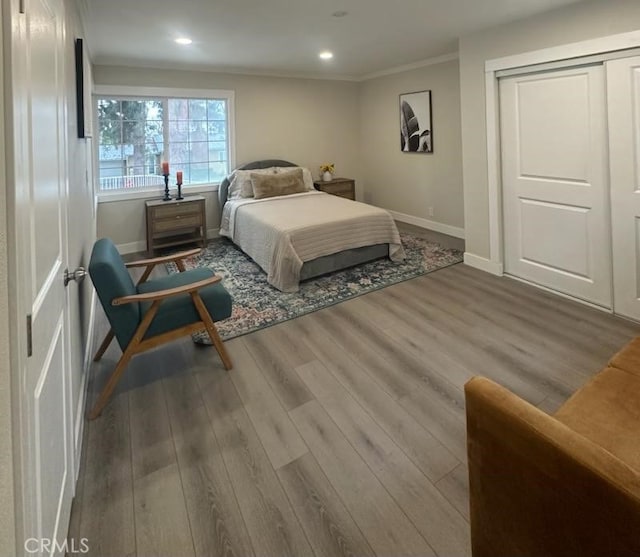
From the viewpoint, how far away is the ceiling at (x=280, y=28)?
9.98ft

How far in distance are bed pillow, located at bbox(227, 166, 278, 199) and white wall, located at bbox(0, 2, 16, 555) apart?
4596 mm

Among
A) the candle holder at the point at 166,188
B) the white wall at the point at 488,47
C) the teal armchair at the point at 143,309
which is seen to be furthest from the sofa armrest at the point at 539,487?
the candle holder at the point at 166,188

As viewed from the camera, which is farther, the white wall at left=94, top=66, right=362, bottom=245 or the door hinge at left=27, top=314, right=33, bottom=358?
the white wall at left=94, top=66, right=362, bottom=245

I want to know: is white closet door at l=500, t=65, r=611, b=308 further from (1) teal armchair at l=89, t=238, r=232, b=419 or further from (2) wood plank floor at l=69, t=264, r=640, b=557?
(1) teal armchair at l=89, t=238, r=232, b=419

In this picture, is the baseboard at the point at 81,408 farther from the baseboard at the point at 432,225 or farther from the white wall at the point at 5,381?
the baseboard at the point at 432,225

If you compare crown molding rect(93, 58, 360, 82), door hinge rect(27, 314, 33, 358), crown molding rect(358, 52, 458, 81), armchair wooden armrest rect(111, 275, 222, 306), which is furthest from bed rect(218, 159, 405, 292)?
door hinge rect(27, 314, 33, 358)

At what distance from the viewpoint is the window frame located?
472 centimetres

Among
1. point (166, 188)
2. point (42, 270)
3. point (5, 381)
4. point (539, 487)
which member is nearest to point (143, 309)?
point (42, 270)

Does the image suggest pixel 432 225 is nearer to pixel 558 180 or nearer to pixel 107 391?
pixel 558 180

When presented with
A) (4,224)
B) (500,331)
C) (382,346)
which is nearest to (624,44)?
(500,331)

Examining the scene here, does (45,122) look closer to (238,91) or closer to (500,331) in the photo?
(500,331)

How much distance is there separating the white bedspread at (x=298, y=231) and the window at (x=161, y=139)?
1058mm

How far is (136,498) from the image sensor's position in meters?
1.58

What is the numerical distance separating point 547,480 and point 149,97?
5.62m
